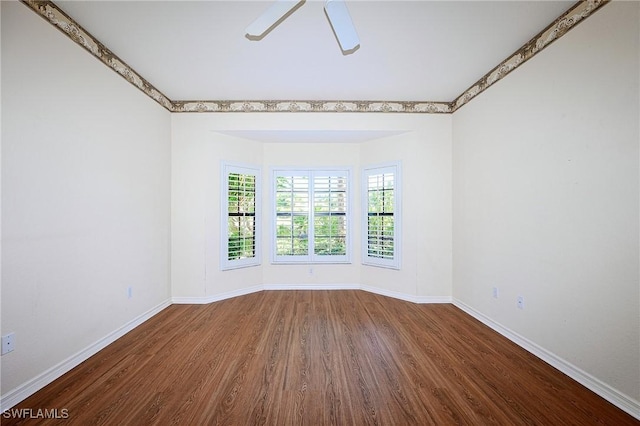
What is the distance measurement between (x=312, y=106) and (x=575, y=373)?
3662 millimetres

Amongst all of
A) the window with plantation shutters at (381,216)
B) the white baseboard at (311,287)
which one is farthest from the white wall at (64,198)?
the window with plantation shutters at (381,216)

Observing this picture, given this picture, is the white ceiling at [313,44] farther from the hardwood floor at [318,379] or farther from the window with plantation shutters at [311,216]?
the hardwood floor at [318,379]

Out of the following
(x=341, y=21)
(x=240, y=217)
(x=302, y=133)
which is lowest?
(x=240, y=217)

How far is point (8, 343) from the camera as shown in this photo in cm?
153

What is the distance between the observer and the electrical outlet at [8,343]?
1502mm

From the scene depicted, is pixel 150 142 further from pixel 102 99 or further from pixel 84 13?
pixel 84 13

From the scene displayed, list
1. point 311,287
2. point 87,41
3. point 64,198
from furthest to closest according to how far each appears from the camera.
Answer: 1. point 311,287
2. point 87,41
3. point 64,198

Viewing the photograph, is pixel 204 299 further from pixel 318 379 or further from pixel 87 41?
pixel 87 41

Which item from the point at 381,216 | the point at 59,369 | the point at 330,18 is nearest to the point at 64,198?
the point at 59,369

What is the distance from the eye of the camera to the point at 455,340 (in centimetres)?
234

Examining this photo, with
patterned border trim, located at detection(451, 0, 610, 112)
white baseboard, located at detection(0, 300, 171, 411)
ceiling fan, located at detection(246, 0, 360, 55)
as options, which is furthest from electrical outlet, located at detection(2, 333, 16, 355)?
patterned border trim, located at detection(451, 0, 610, 112)

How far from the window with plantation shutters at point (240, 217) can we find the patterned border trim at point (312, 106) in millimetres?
820

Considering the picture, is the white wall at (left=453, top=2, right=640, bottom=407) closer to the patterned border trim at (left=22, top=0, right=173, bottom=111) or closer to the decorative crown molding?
the decorative crown molding

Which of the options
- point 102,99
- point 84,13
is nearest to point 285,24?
point 84,13
